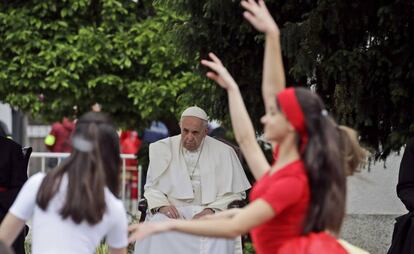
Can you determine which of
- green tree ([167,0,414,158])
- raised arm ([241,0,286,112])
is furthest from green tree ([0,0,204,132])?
raised arm ([241,0,286,112])

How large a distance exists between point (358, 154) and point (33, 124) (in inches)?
787

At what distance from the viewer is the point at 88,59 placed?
13336 millimetres

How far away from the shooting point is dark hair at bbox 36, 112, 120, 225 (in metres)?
4.98

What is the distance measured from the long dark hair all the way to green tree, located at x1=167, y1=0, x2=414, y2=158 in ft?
11.8

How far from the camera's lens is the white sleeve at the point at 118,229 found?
202 inches

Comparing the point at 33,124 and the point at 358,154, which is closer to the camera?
the point at 358,154

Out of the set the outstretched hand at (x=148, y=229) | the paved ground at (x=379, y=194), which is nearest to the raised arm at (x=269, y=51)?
the outstretched hand at (x=148, y=229)

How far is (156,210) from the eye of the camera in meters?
9.62

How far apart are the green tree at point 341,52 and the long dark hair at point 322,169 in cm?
360

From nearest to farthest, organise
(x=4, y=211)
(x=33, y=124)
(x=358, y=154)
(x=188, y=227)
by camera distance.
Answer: (x=188, y=227), (x=358, y=154), (x=4, y=211), (x=33, y=124)

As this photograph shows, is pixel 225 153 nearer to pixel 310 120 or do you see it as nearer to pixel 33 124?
pixel 310 120

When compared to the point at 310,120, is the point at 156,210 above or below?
below

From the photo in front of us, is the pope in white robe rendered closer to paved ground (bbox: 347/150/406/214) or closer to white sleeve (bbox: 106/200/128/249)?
paved ground (bbox: 347/150/406/214)

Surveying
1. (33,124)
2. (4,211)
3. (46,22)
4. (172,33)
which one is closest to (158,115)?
(46,22)
